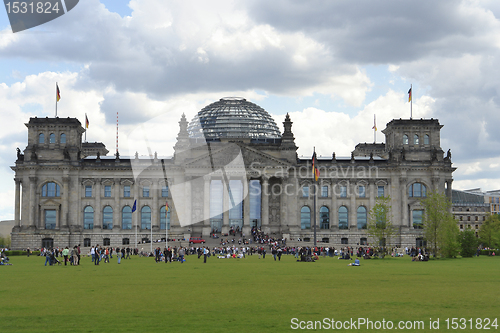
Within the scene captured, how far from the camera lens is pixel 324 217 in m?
115

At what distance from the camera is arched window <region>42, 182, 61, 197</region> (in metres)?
111

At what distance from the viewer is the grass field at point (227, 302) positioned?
65.4ft

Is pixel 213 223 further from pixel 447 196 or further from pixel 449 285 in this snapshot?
Result: pixel 449 285

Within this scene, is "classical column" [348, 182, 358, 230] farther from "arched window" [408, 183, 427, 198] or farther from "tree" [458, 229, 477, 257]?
"tree" [458, 229, 477, 257]

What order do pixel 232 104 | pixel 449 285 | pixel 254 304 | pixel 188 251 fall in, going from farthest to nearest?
pixel 232 104
pixel 188 251
pixel 449 285
pixel 254 304

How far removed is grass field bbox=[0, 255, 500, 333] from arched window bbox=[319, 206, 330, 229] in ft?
254

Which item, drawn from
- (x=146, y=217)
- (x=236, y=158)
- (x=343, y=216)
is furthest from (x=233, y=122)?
(x=343, y=216)

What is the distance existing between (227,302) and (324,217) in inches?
3590

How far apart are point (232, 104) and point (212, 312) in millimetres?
113236

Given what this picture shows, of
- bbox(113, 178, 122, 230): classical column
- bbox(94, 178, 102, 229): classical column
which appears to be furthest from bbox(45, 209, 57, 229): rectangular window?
bbox(113, 178, 122, 230): classical column

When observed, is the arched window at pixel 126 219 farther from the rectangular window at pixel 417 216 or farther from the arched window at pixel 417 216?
the rectangular window at pixel 417 216

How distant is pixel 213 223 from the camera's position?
115m

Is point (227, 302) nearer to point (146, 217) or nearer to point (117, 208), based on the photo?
point (146, 217)

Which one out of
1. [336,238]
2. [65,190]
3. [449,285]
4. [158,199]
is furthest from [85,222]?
[449,285]
